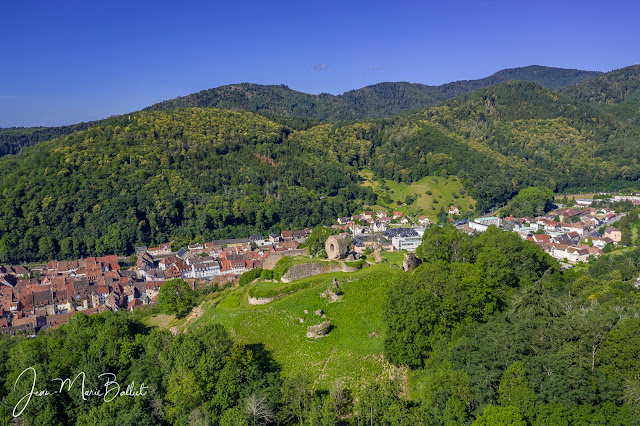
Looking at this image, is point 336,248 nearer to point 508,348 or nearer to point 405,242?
point 508,348

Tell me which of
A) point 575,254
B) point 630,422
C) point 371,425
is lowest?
point 575,254

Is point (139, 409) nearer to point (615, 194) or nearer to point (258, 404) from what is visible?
point (258, 404)

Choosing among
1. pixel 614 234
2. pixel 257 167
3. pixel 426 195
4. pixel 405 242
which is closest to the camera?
pixel 405 242

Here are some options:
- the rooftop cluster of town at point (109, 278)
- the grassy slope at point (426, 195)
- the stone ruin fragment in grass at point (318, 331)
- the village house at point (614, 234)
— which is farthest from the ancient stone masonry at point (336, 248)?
the grassy slope at point (426, 195)

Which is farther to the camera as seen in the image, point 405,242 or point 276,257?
point 405,242

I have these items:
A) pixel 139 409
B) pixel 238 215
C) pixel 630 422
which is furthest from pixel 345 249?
pixel 238 215

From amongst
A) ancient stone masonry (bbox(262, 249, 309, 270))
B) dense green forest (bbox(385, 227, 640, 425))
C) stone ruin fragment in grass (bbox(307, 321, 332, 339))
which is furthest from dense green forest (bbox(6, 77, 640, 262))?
dense green forest (bbox(385, 227, 640, 425))

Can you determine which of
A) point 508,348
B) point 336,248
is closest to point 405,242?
point 336,248
